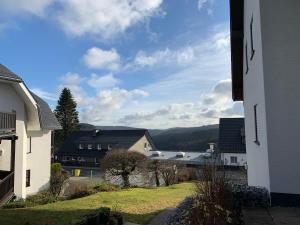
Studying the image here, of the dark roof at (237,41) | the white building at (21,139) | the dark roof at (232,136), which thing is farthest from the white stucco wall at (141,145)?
the dark roof at (237,41)

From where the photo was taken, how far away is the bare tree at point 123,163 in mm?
25594

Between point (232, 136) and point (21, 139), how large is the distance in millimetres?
A: 24583

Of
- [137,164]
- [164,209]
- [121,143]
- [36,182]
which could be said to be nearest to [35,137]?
[36,182]

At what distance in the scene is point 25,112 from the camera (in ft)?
75.4

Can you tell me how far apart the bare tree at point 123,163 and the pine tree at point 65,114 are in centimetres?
4755

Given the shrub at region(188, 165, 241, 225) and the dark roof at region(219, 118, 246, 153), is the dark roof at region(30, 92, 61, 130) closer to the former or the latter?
the dark roof at region(219, 118, 246, 153)

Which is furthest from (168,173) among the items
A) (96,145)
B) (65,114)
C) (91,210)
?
(65,114)

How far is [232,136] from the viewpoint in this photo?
3881cm

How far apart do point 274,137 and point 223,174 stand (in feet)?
5.74

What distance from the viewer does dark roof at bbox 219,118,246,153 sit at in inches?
1479

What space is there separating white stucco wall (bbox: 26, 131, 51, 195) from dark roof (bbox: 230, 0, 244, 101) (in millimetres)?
16460

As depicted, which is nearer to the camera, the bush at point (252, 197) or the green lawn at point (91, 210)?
the bush at point (252, 197)

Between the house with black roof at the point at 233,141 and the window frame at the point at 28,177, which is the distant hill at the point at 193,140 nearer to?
the house with black roof at the point at 233,141

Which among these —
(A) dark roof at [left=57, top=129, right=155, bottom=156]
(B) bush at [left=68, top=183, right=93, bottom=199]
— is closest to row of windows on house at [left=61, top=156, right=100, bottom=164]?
(A) dark roof at [left=57, top=129, right=155, bottom=156]
